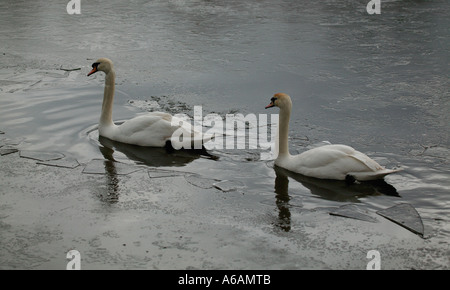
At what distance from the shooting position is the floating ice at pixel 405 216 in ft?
18.6

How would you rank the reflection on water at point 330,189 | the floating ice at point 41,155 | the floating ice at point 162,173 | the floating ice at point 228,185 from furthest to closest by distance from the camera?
the floating ice at point 41,155
the floating ice at point 162,173
the floating ice at point 228,185
the reflection on water at point 330,189

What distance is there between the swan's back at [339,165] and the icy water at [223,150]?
16cm

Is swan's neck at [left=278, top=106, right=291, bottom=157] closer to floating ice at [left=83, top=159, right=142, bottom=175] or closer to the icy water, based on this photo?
the icy water

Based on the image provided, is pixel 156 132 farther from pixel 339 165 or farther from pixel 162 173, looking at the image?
pixel 339 165

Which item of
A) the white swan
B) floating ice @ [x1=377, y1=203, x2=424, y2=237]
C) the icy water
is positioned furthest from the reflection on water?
the white swan

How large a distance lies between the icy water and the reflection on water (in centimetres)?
3

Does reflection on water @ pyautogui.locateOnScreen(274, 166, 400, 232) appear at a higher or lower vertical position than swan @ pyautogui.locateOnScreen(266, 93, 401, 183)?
lower

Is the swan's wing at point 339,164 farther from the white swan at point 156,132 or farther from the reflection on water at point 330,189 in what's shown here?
the white swan at point 156,132

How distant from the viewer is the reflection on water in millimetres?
6400

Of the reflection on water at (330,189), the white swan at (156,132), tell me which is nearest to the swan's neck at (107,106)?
the white swan at (156,132)

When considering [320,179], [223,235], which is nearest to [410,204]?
[320,179]

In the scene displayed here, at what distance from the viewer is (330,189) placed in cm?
668

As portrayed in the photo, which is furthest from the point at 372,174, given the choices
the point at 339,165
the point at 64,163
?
the point at 64,163

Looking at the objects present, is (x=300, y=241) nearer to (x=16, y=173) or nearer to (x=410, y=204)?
(x=410, y=204)
